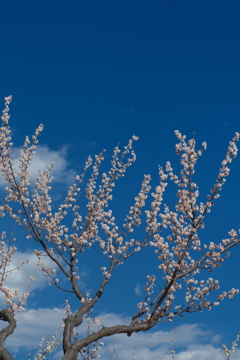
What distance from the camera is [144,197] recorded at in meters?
10.2

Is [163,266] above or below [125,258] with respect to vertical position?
below

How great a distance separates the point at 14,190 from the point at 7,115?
226cm

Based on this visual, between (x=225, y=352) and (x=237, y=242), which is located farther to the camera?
(x=225, y=352)

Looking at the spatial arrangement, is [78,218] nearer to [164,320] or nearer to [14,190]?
[14,190]

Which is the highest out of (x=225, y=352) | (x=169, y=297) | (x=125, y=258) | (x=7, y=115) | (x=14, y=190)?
(x=7, y=115)

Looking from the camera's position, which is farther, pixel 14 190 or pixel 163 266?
pixel 14 190

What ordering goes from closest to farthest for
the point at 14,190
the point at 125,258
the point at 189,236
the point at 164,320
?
the point at 189,236
the point at 164,320
the point at 125,258
the point at 14,190

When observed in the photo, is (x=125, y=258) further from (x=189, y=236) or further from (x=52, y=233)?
(x=189, y=236)

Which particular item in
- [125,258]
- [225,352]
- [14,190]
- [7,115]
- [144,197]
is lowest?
[225,352]

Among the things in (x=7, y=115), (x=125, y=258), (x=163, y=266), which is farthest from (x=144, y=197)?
(x=7, y=115)

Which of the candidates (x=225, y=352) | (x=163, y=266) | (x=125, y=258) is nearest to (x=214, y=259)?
(x=163, y=266)

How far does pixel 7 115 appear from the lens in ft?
32.7


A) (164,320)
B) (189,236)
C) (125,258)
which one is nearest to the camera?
(189,236)

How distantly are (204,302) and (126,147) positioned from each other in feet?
17.4
